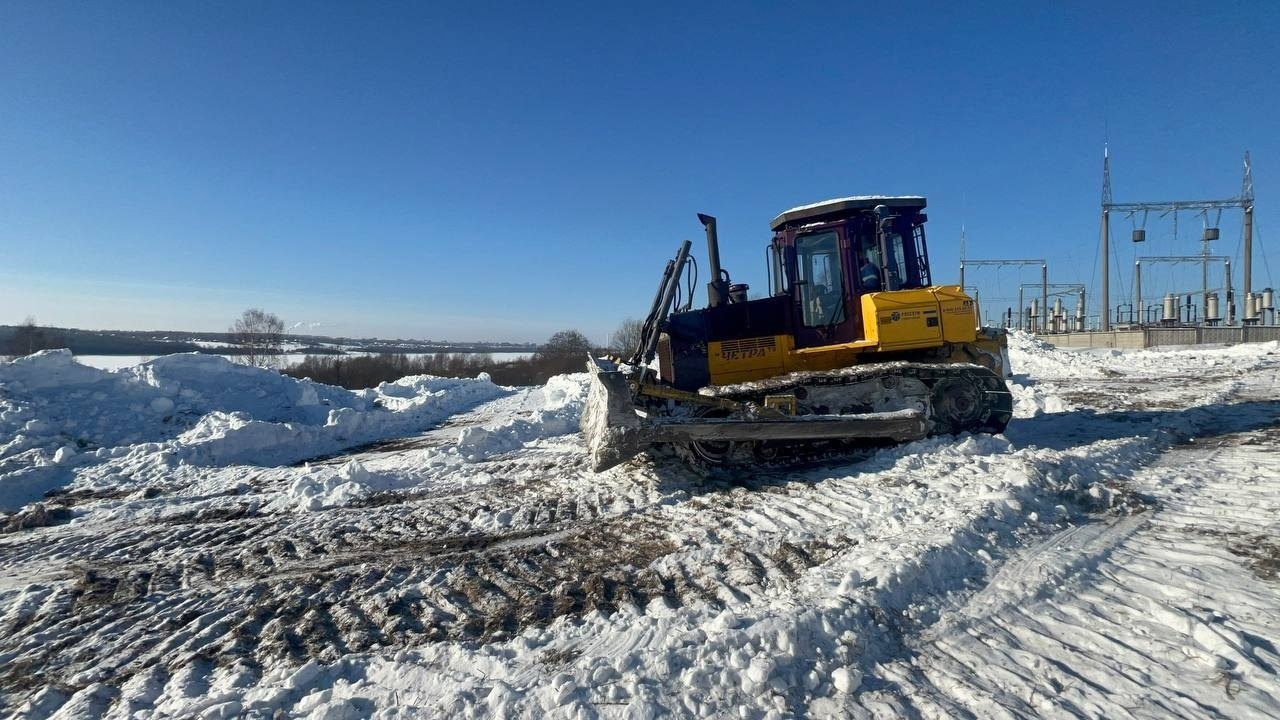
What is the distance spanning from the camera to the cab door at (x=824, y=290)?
7.38 meters

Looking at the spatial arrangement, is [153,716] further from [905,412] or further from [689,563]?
[905,412]

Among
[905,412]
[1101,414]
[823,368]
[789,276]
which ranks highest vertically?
[789,276]

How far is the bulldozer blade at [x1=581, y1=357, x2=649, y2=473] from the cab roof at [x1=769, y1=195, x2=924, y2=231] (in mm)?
3177

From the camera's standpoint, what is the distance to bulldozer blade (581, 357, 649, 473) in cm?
608

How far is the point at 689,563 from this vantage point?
4.20 m

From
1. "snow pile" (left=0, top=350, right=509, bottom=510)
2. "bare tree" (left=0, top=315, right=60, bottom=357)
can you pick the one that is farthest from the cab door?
"bare tree" (left=0, top=315, right=60, bottom=357)

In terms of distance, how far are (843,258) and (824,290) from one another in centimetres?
45

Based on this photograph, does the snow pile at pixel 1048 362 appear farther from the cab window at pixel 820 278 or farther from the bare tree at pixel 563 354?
the bare tree at pixel 563 354

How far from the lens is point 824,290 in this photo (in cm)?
754

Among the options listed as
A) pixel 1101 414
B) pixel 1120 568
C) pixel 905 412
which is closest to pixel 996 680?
pixel 1120 568

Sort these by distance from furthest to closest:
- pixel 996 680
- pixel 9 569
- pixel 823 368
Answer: pixel 823 368 → pixel 9 569 → pixel 996 680

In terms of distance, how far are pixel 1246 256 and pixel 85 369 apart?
46.6m

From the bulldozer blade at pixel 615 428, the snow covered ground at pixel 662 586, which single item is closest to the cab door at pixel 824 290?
the snow covered ground at pixel 662 586

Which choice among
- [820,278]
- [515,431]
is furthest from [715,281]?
[515,431]
